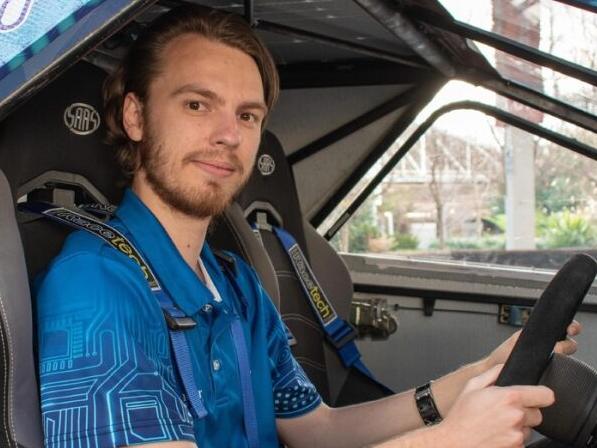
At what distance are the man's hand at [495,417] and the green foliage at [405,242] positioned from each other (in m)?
7.38

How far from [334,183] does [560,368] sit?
2207 mm

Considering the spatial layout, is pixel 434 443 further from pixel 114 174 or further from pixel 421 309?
pixel 421 309

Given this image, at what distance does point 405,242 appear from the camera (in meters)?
8.63

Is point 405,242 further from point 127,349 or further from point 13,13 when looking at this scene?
point 13,13

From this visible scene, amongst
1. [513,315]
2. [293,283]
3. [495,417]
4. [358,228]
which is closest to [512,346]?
[495,417]

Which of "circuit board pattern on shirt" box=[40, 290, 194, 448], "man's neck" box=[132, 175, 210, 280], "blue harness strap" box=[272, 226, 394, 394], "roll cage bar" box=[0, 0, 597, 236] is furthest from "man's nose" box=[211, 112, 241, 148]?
"blue harness strap" box=[272, 226, 394, 394]

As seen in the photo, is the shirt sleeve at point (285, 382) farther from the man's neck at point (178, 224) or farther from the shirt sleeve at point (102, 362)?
the shirt sleeve at point (102, 362)

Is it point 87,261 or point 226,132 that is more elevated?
point 226,132

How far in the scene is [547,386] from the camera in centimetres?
101

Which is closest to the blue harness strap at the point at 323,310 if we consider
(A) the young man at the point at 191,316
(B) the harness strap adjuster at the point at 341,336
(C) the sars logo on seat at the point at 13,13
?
(B) the harness strap adjuster at the point at 341,336

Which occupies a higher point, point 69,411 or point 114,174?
point 114,174

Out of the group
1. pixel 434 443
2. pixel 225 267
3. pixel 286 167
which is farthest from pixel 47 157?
pixel 286 167

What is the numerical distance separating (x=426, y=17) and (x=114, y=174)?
1195 mm

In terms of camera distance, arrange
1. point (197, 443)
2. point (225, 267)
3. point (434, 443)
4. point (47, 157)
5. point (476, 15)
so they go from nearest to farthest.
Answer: point (434, 443) → point (197, 443) → point (47, 157) → point (225, 267) → point (476, 15)
